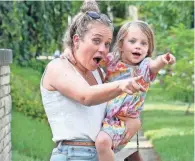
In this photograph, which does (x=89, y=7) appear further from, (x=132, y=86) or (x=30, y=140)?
(x=30, y=140)

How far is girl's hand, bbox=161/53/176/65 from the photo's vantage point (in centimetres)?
288

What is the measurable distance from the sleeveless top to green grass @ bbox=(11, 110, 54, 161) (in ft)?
14.0

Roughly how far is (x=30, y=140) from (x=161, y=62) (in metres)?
5.58

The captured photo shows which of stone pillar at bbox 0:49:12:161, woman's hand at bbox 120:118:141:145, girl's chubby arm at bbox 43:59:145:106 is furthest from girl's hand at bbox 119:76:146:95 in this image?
stone pillar at bbox 0:49:12:161

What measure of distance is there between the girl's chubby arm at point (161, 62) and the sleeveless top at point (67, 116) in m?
0.37

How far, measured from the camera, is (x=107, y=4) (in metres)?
26.5

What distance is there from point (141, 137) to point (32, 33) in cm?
777

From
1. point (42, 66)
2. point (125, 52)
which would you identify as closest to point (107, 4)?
point (42, 66)

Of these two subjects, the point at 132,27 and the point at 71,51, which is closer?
the point at 71,51

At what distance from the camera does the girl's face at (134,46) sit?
330 centimetres

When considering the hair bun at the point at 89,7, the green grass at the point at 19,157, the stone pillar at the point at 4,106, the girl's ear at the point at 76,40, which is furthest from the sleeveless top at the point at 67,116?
the green grass at the point at 19,157

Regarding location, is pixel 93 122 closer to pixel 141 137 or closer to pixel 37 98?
pixel 141 137

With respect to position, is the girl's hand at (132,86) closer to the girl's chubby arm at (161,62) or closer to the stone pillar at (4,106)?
the girl's chubby arm at (161,62)

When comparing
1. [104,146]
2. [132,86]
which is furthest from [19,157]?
[132,86]
